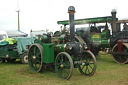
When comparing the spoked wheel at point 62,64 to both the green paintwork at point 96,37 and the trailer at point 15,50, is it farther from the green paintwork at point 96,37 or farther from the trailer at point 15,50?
the green paintwork at point 96,37

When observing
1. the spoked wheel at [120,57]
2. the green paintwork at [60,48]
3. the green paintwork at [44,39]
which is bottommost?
the spoked wheel at [120,57]

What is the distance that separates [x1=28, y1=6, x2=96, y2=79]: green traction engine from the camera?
591 cm

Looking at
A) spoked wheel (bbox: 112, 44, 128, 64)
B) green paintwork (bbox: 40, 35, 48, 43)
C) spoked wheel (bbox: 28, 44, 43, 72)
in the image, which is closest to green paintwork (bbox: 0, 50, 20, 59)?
spoked wheel (bbox: 28, 44, 43, 72)

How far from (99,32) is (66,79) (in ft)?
18.4

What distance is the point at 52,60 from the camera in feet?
20.8

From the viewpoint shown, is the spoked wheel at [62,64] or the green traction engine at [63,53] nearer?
the spoked wheel at [62,64]

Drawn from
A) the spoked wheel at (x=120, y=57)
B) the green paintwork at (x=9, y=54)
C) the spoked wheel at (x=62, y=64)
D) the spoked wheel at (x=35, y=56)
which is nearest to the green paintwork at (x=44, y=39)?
the spoked wheel at (x=35, y=56)

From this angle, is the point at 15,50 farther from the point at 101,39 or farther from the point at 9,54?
the point at 101,39

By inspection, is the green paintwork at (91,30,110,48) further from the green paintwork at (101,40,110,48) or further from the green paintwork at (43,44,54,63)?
the green paintwork at (43,44,54,63)

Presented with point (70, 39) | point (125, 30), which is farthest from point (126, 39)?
point (70, 39)

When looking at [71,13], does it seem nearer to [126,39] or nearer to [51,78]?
[51,78]

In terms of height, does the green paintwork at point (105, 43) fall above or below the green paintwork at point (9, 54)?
above

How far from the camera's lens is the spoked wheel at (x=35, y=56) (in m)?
6.56

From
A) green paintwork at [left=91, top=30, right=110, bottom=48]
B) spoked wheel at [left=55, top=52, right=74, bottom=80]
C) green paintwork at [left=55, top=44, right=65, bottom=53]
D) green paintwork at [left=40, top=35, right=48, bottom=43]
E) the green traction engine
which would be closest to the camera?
spoked wheel at [left=55, top=52, right=74, bottom=80]
